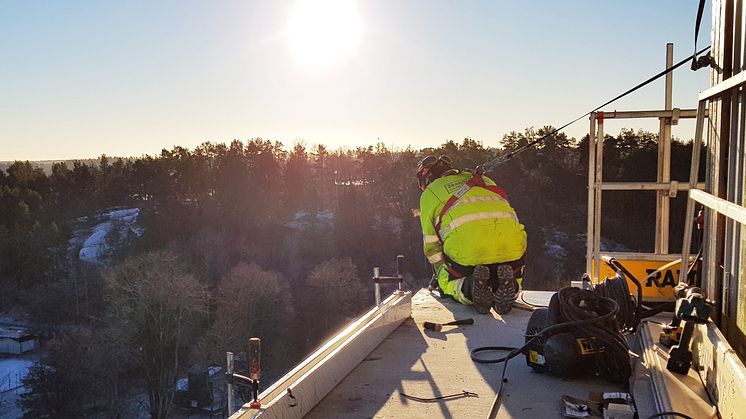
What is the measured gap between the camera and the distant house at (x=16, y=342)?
128 ft

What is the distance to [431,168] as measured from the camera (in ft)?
18.8

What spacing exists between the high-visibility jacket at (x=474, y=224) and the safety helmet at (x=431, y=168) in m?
0.32

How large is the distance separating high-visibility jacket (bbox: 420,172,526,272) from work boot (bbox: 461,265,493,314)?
130mm

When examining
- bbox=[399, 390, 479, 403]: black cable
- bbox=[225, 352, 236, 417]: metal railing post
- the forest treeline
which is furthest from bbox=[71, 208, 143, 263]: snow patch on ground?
bbox=[225, 352, 236, 417]: metal railing post

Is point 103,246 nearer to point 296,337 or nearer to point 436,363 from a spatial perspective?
point 296,337

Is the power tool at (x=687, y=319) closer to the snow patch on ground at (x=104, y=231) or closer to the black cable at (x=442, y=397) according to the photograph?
the black cable at (x=442, y=397)

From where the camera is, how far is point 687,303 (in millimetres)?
2893

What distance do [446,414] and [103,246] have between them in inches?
1832

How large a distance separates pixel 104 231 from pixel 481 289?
47.0 metres

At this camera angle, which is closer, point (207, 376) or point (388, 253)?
point (207, 376)

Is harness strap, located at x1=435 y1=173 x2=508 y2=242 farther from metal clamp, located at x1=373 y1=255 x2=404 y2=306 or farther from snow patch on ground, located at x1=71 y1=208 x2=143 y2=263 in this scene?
snow patch on ground, located at x1=71 y1=208 x2=143 y2=263

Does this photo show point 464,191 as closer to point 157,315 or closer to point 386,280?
point 386,280

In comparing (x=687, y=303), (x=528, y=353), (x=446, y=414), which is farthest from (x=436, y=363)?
(x=687, y=303)

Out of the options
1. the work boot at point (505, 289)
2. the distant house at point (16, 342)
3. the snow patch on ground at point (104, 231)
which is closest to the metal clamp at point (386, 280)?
the work boot at point (505, 289)
